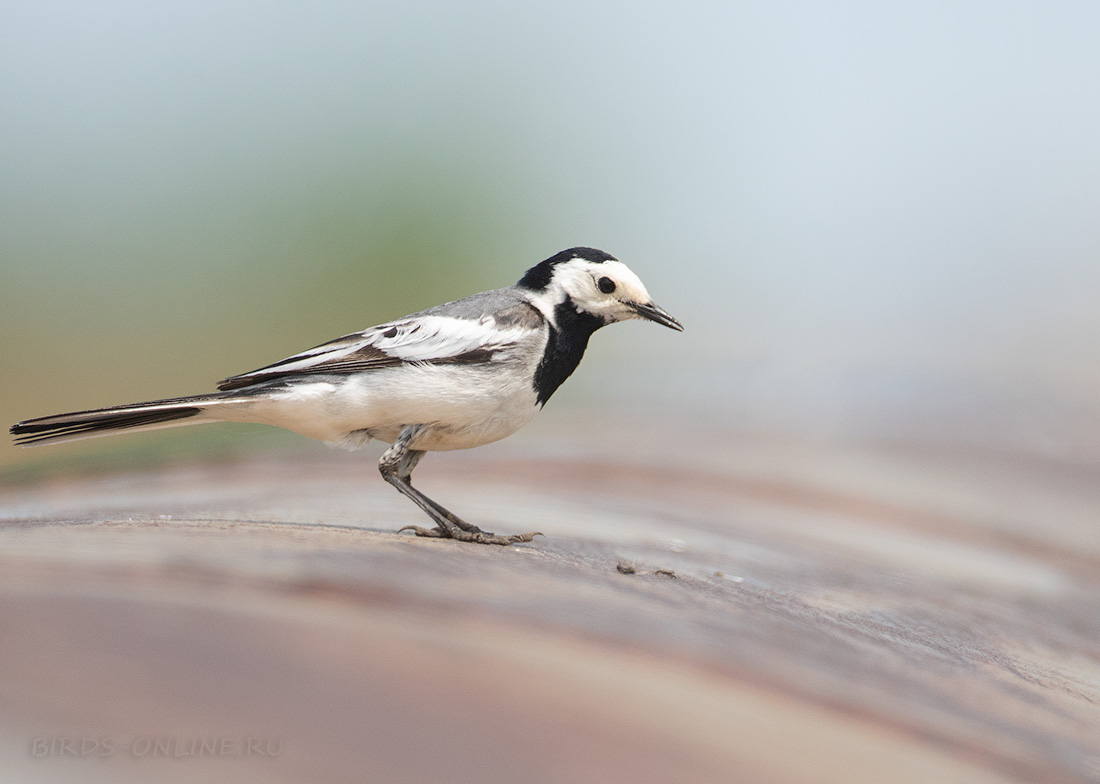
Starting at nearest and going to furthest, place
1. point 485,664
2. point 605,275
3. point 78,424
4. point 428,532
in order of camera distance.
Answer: point 485,664, point 78,424, point 428,532, point 605,275

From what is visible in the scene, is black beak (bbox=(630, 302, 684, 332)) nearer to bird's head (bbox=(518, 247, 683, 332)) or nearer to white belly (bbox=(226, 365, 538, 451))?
bird's head (bbox=(518, 247, 683, 332))

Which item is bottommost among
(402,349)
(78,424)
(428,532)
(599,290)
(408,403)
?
(428,532)

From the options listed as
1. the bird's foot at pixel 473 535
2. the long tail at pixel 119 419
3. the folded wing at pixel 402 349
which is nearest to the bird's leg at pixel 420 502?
the bird's foot at pixel 473 535

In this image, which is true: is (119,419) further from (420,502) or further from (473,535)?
(473,535)

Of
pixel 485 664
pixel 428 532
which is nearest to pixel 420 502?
pixel 428 532

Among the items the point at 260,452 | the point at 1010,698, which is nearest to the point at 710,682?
the point at 1010,698

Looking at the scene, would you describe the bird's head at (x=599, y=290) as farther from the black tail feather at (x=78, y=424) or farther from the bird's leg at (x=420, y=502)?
the black tail feather at (x=78, y=424)

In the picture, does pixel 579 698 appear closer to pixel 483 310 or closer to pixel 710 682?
pixel 710 682

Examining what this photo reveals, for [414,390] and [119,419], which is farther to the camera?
[414,390]
